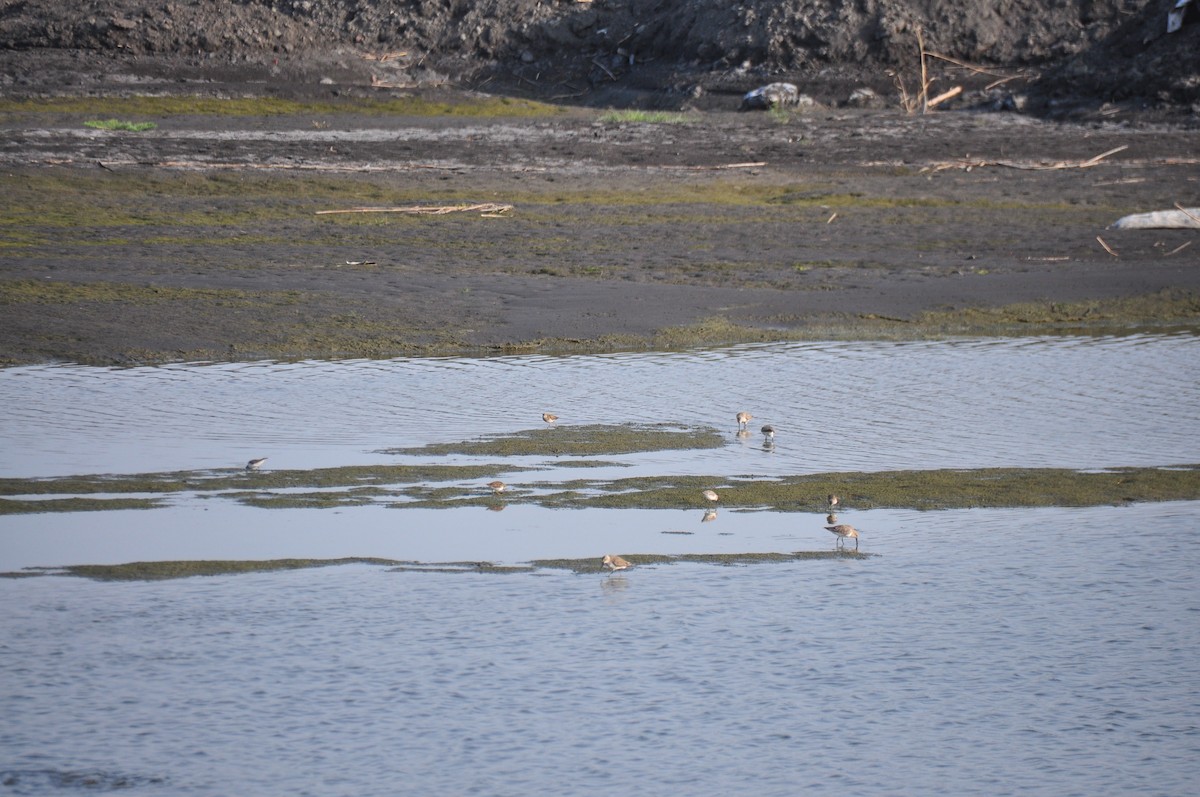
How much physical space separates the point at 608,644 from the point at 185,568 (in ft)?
6.16

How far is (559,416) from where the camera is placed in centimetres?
966

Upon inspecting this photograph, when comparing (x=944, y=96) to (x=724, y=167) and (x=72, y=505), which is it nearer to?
(x=724, y=167)

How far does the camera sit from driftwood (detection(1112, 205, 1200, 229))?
17.7 m

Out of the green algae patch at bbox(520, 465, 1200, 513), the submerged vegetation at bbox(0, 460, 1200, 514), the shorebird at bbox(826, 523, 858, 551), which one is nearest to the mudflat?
the submerged vegetation at bbox(0, 460, 1200, 514)

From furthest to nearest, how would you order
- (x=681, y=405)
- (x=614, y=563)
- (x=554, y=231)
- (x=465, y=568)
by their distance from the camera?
(x=554, y=231)
(x=681, y=405)
(x=465, y=568)
(x=614, y=563)

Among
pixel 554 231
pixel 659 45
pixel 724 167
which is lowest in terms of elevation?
pixel 554 231

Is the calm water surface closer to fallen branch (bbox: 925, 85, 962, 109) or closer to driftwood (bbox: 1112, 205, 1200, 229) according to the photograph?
driftwood (bbox: 1112, 205, 1200, 229)

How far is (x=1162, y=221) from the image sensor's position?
58.2 ft

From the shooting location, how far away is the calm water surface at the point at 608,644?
15.1 feet

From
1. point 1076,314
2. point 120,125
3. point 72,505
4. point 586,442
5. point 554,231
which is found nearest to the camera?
point 72,505

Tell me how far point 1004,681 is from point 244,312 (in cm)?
906

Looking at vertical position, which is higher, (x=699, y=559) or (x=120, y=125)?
(x=120, y=125)

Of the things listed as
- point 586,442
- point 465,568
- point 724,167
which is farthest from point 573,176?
point 465,568

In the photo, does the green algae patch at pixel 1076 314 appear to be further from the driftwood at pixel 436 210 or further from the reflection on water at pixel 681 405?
the driftwood at pixel 436 210
